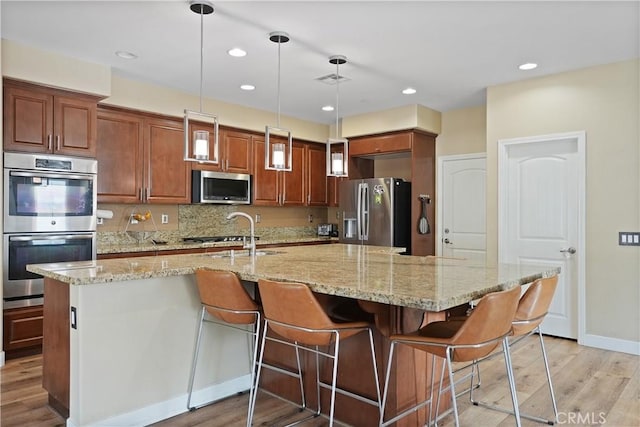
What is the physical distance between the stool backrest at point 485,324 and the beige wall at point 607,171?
2.77 meters

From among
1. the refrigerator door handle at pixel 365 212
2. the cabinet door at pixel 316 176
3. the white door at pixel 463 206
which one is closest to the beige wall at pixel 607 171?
the white door at pixel 463 206

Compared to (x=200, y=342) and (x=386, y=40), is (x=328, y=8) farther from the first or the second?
(x=200, y=342)

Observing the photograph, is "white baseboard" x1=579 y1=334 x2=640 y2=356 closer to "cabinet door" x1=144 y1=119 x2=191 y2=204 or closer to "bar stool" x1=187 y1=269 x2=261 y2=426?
"bar stool" x1=187 y1=269 x2=261 y2=426

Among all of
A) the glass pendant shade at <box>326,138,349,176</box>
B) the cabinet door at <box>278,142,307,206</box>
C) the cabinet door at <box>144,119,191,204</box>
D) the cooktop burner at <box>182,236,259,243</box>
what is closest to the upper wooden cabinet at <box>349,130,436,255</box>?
the cabinet door at <box>278,142,307,206</box>

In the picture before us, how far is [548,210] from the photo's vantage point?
443 centimetres

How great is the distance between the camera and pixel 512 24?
3158 millimetres

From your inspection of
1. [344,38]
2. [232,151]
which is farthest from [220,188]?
[344,38]

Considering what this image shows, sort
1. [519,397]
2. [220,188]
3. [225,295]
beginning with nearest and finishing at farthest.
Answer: [225,295]
[519,397]
[220,188]

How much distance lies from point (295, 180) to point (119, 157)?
2.51 metres

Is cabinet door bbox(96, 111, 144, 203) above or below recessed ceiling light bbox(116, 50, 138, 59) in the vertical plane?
below

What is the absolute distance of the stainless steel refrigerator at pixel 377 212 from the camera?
5.56 metres

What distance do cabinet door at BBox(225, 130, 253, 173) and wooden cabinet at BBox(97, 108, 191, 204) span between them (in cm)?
55

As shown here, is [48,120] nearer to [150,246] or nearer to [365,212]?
[150,246]

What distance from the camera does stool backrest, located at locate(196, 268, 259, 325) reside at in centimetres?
237
